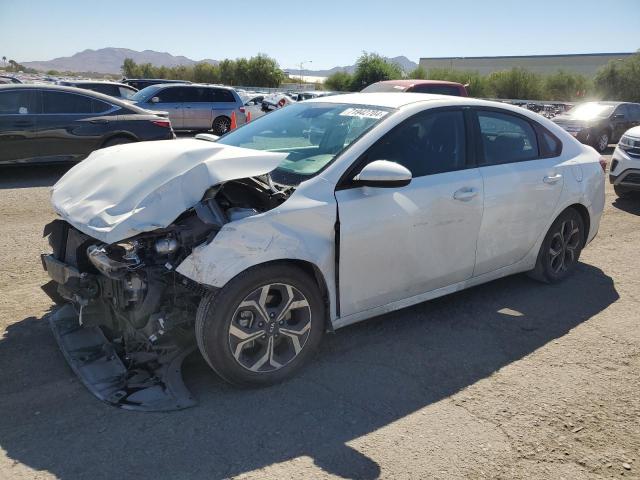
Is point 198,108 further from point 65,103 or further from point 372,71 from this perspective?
point 372,71

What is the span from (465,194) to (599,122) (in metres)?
15.7

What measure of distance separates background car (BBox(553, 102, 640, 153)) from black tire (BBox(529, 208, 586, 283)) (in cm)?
1327

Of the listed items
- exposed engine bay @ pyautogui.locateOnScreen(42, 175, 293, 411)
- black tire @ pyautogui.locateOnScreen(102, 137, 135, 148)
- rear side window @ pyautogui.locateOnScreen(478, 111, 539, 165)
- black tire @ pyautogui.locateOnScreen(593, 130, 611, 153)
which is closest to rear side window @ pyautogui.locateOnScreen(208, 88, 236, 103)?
black tire @ pyautogui.locateOnScreen(102, 137, 135, 148)

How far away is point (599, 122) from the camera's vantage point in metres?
17.3

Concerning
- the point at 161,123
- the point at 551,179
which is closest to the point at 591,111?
the point at 161,123

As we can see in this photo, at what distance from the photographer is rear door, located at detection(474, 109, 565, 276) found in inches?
168

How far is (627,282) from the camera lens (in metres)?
5.35

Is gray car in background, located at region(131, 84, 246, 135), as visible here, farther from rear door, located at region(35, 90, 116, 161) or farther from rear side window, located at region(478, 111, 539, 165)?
rear side window, located at region(478, 111, 539, 165)

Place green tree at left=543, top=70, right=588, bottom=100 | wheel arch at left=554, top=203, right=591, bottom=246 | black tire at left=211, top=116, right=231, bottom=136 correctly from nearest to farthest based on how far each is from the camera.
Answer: wheel arch at left=554, top=203, right=591, bottom=246, black tire at left=211, top=116, right=231, bottom=136, green tree at left=543, top=70, right=588, bottom=100

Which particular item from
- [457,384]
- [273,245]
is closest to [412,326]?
[457,384]

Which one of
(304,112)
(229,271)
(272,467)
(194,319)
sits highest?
(304,112)

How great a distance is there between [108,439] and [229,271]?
1041 millimetres

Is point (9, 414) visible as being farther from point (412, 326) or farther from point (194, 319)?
point (412, 326)

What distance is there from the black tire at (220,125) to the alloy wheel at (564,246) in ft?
45.3
